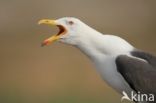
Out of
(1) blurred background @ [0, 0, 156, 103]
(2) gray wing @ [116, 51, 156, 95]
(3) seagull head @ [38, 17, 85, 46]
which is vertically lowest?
(1) blurred background @ [0, 0, 156, 103]

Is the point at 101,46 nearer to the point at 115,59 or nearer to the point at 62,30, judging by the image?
the point at 115,59

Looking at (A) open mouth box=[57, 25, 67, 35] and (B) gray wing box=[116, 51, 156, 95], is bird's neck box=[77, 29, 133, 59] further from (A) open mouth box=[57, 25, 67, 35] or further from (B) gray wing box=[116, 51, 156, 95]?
(A) open mouth box=[57, 25, 67, 35]

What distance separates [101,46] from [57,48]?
10578 millimetres

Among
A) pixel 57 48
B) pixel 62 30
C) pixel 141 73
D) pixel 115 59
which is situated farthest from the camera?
pixel 57 48

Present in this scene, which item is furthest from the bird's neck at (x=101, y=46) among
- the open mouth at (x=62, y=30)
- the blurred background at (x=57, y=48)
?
the blurred background at (x=57, y=48)

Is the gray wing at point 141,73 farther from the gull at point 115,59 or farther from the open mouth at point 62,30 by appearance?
the open mouth at point 62,30

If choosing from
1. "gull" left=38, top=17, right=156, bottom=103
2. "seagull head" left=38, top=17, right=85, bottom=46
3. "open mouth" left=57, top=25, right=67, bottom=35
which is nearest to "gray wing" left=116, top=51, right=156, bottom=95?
"gull" left=38, top=17, right=156, bottom=103

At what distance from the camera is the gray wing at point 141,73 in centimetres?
760

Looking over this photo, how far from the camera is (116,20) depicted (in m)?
23.3

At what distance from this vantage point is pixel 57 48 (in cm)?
1817

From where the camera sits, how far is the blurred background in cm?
1391

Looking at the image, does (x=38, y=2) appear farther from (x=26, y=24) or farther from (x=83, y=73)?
(x=83, y=73)

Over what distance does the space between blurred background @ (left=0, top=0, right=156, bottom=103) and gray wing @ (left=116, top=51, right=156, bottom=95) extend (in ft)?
5.19

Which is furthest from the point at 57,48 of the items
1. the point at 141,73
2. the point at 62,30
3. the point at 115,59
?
the point at 115,59
